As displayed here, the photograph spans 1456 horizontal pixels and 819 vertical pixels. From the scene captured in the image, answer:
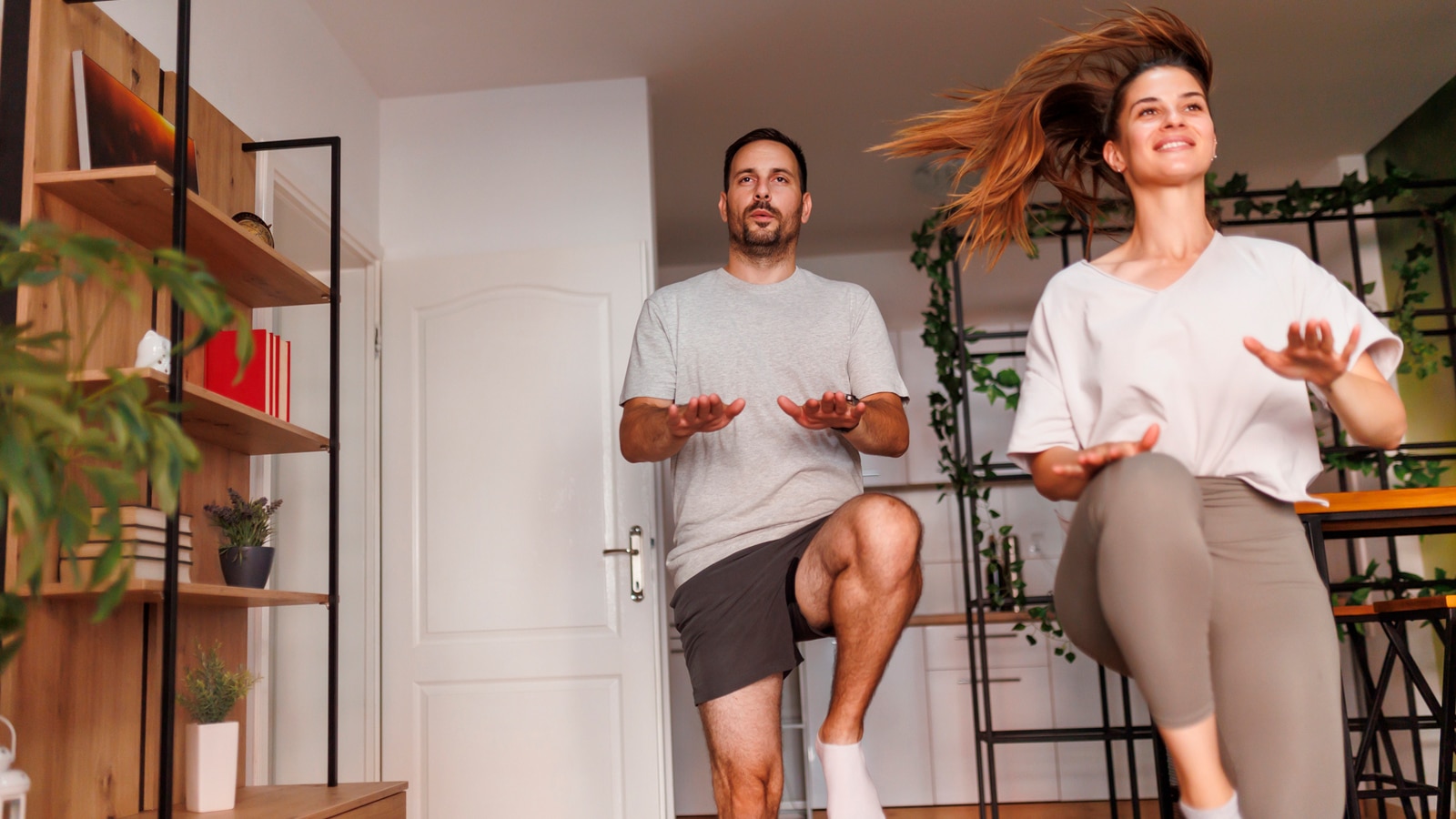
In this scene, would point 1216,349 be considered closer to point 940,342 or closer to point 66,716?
point 66,716

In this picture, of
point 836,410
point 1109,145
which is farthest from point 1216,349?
point 836,410

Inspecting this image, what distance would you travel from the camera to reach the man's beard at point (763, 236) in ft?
8.09

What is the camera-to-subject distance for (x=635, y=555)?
3.77 metres

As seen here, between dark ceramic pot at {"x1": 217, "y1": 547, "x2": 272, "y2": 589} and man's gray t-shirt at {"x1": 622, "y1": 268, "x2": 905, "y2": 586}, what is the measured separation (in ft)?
3.03

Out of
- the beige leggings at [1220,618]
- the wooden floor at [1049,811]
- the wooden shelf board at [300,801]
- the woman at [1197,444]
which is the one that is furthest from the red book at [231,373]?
Result: the wooden floor at [1049,811]

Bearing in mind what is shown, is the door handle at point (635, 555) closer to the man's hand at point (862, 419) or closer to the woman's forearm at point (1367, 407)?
the man's hand at point (862, 419)

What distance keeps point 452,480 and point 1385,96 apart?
394 centimetres

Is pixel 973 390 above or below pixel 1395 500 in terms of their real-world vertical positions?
above

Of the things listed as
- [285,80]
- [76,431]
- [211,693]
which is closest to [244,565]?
[211,693]

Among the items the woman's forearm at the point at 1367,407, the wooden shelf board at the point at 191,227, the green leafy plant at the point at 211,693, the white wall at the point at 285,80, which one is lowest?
the green leafy plant at the point at 211,693

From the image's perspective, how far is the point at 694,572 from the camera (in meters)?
2.29

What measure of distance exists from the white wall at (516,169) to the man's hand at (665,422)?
190 centimetres

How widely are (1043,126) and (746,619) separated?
41.3 inches

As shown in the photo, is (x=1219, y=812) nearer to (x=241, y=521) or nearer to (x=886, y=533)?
(x=886, y=533)
